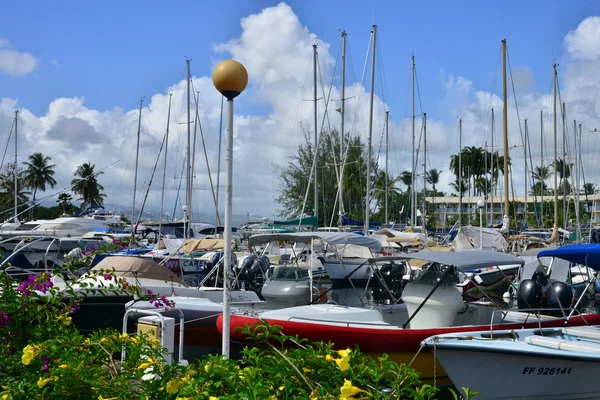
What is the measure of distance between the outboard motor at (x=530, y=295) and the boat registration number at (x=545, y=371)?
9.91ft

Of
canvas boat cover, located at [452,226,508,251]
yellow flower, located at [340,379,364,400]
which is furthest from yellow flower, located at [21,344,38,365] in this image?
canvas boat cover, located at [452,226,508,251]

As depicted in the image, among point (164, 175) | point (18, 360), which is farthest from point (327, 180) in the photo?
point (18, 360)

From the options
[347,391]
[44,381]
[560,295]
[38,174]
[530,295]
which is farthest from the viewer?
[38,174]

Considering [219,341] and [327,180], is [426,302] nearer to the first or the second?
[219,341]

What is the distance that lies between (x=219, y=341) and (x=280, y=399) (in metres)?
9.57

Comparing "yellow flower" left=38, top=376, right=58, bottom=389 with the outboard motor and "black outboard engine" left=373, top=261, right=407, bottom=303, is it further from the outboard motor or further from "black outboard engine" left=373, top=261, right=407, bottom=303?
"black outboard engine" left=373, top=261, right=407, bottom=303

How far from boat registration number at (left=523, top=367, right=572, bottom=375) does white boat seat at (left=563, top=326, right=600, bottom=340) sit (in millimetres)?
1164

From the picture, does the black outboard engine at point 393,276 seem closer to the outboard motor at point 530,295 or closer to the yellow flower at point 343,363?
the outboard motor at point 530,295

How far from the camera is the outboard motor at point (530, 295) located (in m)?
12.2

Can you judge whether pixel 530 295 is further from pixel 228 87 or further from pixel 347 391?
pixel 347 391

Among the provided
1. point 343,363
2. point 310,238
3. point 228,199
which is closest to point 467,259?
point 310,238

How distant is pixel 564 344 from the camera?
9.16 m

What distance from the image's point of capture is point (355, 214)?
56281mm

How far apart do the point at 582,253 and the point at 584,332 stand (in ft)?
4.71
